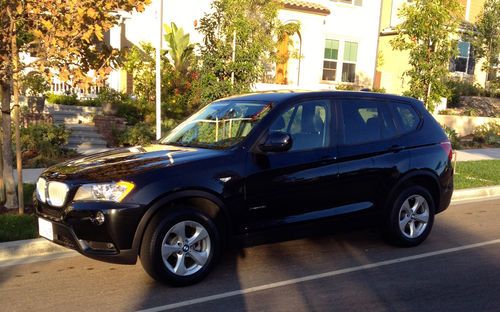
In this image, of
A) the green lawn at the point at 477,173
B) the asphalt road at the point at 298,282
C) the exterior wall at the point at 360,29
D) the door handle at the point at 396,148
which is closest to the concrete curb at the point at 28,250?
the asphalt road at the point at 298,282

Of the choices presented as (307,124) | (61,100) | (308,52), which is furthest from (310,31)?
(307,124)

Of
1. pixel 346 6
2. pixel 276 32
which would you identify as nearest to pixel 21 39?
pixel 276 32

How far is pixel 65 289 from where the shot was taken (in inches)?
194

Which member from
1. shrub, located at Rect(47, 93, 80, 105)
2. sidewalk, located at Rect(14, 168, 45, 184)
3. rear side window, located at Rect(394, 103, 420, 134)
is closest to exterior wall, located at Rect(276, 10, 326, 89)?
shrub, located at Rect(47, 93, 80, 105)

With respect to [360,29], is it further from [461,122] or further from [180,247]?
[180,247]

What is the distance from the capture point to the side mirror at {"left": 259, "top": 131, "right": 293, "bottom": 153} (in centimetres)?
508

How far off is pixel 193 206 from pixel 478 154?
12.6 metres

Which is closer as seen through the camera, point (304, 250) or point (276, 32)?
point (304, 250)

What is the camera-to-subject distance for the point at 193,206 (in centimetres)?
496

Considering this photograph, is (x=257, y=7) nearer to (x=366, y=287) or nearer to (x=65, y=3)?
(x=65, y=3)

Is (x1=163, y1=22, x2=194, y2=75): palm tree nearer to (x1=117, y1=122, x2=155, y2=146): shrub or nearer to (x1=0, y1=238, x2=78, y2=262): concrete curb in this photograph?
(x1=117, y1=122, x2=155, y2=146): shrub

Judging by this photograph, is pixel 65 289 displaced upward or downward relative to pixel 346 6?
downward

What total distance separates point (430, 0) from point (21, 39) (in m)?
10.2

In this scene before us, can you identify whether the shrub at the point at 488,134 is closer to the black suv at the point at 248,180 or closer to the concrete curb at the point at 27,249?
the black suv at the point at 248,180
